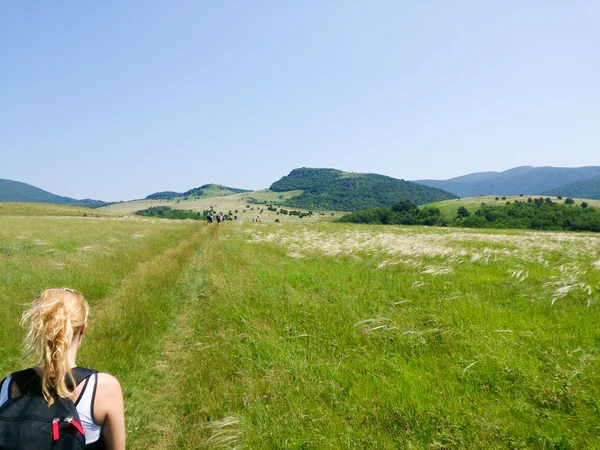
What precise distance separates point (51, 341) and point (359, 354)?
4.70 metres

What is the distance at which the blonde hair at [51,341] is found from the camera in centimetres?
244

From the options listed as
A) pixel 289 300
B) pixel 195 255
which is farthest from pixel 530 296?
pixel 195 255

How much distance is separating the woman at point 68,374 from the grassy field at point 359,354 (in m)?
1.88

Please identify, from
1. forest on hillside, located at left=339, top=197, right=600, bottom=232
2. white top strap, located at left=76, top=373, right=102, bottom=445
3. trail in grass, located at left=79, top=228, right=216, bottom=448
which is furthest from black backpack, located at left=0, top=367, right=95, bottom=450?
forest on hillside, located at left=339, top=197, right=600, bottom=232

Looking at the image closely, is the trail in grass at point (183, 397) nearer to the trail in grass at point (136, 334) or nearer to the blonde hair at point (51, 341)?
the trail in grass at point (136, 334)

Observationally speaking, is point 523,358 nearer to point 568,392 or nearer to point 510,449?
point 568,392

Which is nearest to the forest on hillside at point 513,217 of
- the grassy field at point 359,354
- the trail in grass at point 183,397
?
the grassy field at point 359,354

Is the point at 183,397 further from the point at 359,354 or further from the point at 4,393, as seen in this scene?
the point at 4,393

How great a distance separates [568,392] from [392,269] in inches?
287

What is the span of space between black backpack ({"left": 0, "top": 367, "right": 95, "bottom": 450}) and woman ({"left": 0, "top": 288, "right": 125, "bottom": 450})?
0.05 meters

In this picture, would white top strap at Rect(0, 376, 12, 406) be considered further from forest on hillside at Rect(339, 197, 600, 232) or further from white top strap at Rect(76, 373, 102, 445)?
forest on hillside at Rect(339, 197, 600, 232)

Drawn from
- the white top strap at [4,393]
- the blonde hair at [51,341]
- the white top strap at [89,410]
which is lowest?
the white top strap at [89,410]

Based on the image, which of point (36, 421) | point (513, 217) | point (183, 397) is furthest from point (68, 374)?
point (513, 217)

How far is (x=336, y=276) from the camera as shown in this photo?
10914 millimetres
